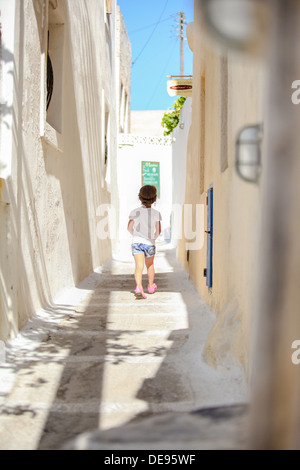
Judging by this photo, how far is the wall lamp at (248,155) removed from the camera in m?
2.78

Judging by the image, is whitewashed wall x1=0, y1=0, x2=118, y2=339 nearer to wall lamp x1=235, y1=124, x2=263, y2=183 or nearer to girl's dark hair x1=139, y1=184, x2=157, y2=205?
girl's dark hair x1=139, y1=184, x2=157, y2=205

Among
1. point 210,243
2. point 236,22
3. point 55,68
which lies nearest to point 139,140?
point 55,68

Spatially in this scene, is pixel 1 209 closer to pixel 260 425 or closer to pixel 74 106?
pixel 260 425

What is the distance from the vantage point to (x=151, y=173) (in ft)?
73.3

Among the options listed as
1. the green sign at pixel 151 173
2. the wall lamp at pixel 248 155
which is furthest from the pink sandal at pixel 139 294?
the green sign at pixel 151 173

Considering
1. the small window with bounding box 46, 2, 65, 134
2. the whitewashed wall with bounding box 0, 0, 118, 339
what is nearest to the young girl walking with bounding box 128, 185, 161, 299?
the whitewashed wall with bounding box 0, 0, 118, 339

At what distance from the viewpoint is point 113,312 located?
5.57 metres

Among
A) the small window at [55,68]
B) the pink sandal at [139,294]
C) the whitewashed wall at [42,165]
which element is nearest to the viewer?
the whitewashed wall at [42,165]

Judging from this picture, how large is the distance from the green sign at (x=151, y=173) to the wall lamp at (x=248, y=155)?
18869 millimetres

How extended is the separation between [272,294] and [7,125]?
355 centimetres

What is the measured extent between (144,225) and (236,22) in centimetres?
529

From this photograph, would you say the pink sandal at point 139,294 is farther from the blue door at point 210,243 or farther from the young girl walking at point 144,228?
the blue door at point 210,243

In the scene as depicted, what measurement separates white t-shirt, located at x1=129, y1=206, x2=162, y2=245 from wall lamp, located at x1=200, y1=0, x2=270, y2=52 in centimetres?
520

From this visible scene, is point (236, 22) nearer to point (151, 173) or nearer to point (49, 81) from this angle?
point (49, 81)
